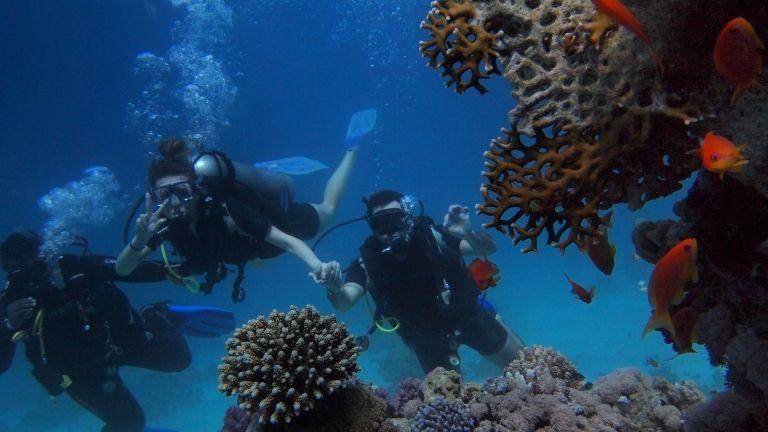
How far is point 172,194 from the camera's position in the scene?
7.25m

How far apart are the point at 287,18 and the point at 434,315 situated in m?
37.4

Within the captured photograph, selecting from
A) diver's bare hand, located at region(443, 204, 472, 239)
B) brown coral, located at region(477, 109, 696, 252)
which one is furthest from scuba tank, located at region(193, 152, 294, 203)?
brown coral, located at region(477, 109, 696, 252)

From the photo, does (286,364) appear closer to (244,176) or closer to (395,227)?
(395,227)

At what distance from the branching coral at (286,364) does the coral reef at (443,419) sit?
846 mm

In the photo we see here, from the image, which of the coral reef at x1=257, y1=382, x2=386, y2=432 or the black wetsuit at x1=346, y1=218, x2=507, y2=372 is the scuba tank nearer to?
the black wetsuit at x1=346, y1=218, x2=507, y2=372

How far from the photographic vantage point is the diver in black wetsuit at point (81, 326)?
8117 mm

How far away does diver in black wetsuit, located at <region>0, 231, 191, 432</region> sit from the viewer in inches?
320

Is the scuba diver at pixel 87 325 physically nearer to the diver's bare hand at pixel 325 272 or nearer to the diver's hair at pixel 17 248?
the diver's hair at pixel 17 248

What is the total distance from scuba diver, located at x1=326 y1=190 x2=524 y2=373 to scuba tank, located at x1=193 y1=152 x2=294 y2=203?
233cm

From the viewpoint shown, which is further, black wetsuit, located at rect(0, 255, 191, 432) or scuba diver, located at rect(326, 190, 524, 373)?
black wetsuit, located at rect(0, 255, 191, 432)

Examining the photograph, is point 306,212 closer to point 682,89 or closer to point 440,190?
point 682,89

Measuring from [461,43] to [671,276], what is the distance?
1.98 metres

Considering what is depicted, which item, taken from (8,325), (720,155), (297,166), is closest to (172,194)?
(8,325)

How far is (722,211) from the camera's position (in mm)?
3033
